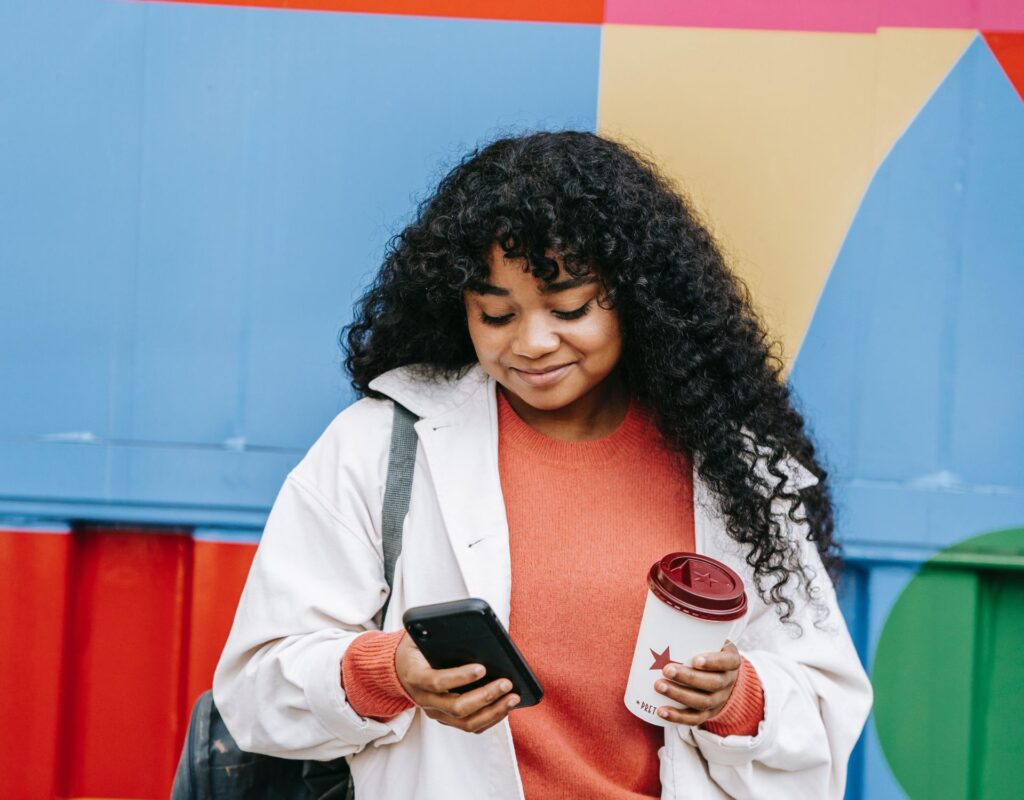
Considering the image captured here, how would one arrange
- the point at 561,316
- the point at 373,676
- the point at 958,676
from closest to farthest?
the point at 373,676 < the point at 561,316 < the point at 958,676

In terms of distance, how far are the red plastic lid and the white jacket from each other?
8.4 inches

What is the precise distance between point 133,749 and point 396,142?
1.21 metres

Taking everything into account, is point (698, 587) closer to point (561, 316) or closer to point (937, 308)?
point (561, 316)

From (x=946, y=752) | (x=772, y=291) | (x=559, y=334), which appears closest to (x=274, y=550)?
(x=559, y=334)

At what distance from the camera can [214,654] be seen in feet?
6.16

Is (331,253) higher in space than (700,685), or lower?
higher

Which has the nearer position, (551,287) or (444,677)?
(444,677)

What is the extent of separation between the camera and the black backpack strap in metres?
1.50

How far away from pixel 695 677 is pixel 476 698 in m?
0.27

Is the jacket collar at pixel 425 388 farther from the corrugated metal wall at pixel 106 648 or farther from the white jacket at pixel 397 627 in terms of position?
the corrugated metal wall at pixel 106 648

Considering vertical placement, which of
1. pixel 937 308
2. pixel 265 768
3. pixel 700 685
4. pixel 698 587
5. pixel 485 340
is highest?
pixel 937 308

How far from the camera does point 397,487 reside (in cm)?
152

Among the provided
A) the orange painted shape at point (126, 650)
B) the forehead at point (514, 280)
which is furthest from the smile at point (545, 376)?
the orange painted shape at point (126, 650)

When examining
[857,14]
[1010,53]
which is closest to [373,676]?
[857,14]
